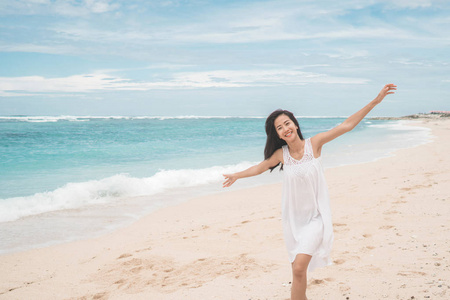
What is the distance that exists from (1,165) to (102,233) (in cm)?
1205

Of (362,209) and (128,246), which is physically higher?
(362,209)

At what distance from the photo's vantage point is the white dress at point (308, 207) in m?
3.17

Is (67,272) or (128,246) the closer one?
(67,272)

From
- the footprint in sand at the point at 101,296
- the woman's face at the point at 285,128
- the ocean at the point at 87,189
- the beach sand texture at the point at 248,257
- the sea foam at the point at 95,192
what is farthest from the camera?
the sea foam at the point at 95,192

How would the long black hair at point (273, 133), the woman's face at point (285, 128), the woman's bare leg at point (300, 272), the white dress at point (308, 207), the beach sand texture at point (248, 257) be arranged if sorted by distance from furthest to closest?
the beach sand texture at point (248, 257), the long black hair at point (273, 133), the woman's face at point (285, 128), the white dress at point (308, 207), the woman's bare leg at point (300, 272)

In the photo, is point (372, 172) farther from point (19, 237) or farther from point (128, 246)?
point (19, 237)

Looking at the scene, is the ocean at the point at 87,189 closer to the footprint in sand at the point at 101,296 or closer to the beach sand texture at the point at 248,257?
the beach sand texture at the point at 248,257

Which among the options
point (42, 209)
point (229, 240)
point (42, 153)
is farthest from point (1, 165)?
point (229, 240)

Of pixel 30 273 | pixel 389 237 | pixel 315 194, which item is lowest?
pixel 30 273

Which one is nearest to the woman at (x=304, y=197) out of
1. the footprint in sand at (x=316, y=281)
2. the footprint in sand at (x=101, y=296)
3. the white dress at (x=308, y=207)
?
the white dress at (x=308, y=207)

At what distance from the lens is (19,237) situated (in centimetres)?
707

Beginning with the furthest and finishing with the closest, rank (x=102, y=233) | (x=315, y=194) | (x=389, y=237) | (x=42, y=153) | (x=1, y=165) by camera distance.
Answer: (x=42, y=153) → (x=1, y=165) → (x=102, y=233) → (x=389, y=237) → (x=315, y=194)

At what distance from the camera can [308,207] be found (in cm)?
325

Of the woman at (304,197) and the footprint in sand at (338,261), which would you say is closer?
the woman at (304,197)
